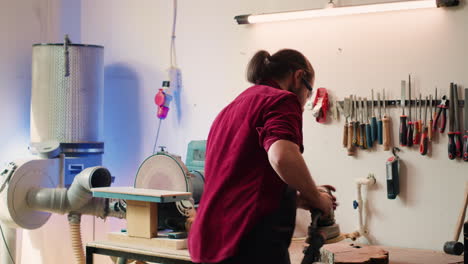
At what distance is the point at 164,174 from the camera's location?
2.73m

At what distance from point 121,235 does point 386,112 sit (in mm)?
1423

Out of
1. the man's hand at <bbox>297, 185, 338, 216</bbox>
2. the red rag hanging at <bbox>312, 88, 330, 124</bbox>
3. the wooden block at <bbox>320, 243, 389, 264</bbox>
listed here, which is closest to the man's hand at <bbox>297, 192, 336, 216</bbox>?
the man's hand at <bbox>297, 185, 338, 216</bbox>

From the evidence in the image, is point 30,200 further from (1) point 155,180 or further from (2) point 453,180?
(2) point 453,180

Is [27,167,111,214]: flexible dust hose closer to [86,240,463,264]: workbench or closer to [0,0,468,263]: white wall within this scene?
[86,240,463,264]: workbench

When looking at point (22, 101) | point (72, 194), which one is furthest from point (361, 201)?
point (22, 101)

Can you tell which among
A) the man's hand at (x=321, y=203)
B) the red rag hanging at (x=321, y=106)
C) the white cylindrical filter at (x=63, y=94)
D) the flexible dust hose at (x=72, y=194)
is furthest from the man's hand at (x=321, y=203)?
the white cylindrical filter at (x=63, y=94)

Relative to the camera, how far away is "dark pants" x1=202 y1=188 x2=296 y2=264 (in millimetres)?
1761

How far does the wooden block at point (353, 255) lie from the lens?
2357mm

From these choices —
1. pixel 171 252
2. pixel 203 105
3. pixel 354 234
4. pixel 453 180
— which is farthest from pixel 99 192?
pixel 453 180

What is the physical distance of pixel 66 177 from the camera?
339 centimetres

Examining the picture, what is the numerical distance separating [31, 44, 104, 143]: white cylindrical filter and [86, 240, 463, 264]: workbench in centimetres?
103

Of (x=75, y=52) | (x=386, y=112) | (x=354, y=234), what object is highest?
(x=75, y=52)

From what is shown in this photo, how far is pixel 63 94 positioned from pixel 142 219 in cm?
123

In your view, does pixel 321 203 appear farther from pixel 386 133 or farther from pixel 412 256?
pixel 386 133
